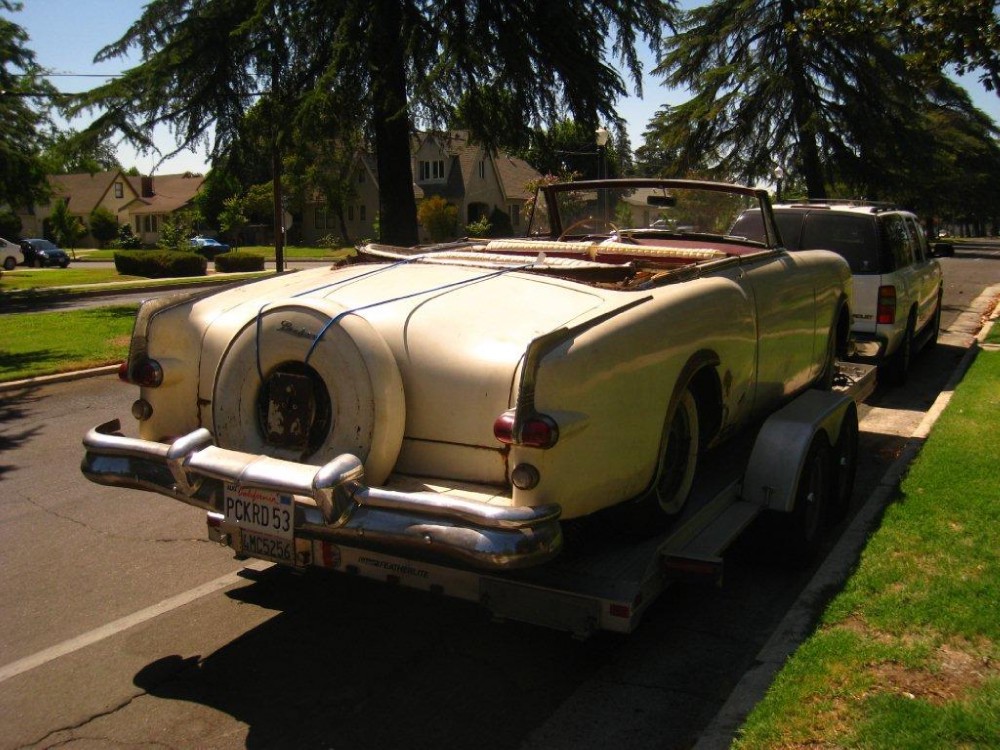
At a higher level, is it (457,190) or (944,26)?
(944,26)

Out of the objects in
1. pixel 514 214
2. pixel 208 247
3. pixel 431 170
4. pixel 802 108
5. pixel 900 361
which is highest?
pixel 802 108

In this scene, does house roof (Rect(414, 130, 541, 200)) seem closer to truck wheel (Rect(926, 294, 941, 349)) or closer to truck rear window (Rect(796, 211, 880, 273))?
truck wheel (Rect(926, 294, 941, 349))

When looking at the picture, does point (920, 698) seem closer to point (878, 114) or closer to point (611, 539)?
point (611, 539)

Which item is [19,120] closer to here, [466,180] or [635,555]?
[635,555]

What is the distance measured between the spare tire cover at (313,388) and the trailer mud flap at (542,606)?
0.65 m

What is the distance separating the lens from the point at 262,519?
3.89 m

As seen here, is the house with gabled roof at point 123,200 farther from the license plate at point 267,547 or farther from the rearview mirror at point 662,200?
the license plate at point 267,547

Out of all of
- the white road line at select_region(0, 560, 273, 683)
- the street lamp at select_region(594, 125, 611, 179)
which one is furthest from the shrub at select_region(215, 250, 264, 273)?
the white road line at select_region(0, 560, 273, 683)

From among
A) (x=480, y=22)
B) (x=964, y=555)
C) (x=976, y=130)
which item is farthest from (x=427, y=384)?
(x=976, y=130)

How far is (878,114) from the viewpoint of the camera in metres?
22.2

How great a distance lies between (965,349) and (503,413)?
12.7 metres

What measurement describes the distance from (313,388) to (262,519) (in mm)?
584

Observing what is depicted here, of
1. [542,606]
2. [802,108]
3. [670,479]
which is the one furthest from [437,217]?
[542,606]

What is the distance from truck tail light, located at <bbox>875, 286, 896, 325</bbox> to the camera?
10.3 m
